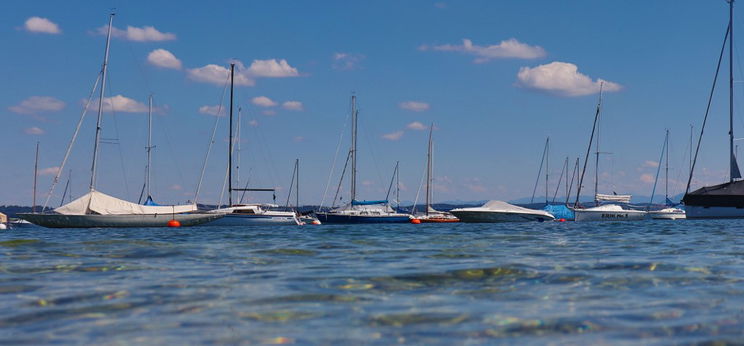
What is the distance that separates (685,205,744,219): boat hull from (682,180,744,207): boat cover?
34 centimetres

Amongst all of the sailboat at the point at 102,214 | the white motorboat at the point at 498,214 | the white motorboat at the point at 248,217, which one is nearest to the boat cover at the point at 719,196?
the white motorboat at the point at 498,214

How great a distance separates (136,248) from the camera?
14.7 m

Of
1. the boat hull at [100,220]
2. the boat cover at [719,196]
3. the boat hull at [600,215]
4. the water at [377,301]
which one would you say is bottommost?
the water at [377,301]

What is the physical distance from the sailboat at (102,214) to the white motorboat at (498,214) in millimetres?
22780

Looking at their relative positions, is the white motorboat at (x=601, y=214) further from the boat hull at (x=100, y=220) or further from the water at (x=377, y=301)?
the water at (x=377, y=301)

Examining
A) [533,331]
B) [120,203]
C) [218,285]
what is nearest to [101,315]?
[218,285]

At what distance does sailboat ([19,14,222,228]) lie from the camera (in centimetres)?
4684

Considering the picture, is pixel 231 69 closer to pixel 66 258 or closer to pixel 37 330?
pixel 66 258

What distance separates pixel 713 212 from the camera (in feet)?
196

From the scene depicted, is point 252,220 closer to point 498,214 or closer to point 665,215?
point 498,214

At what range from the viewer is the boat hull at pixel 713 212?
192 ft

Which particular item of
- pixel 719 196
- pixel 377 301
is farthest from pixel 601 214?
pixel 377 301

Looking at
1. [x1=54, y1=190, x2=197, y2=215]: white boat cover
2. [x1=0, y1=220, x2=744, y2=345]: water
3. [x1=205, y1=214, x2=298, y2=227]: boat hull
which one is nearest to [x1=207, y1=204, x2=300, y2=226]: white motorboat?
[x1=205, y1=214, x2=298, y2=227]: boat hull

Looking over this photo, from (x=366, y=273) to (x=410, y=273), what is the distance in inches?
24.1
